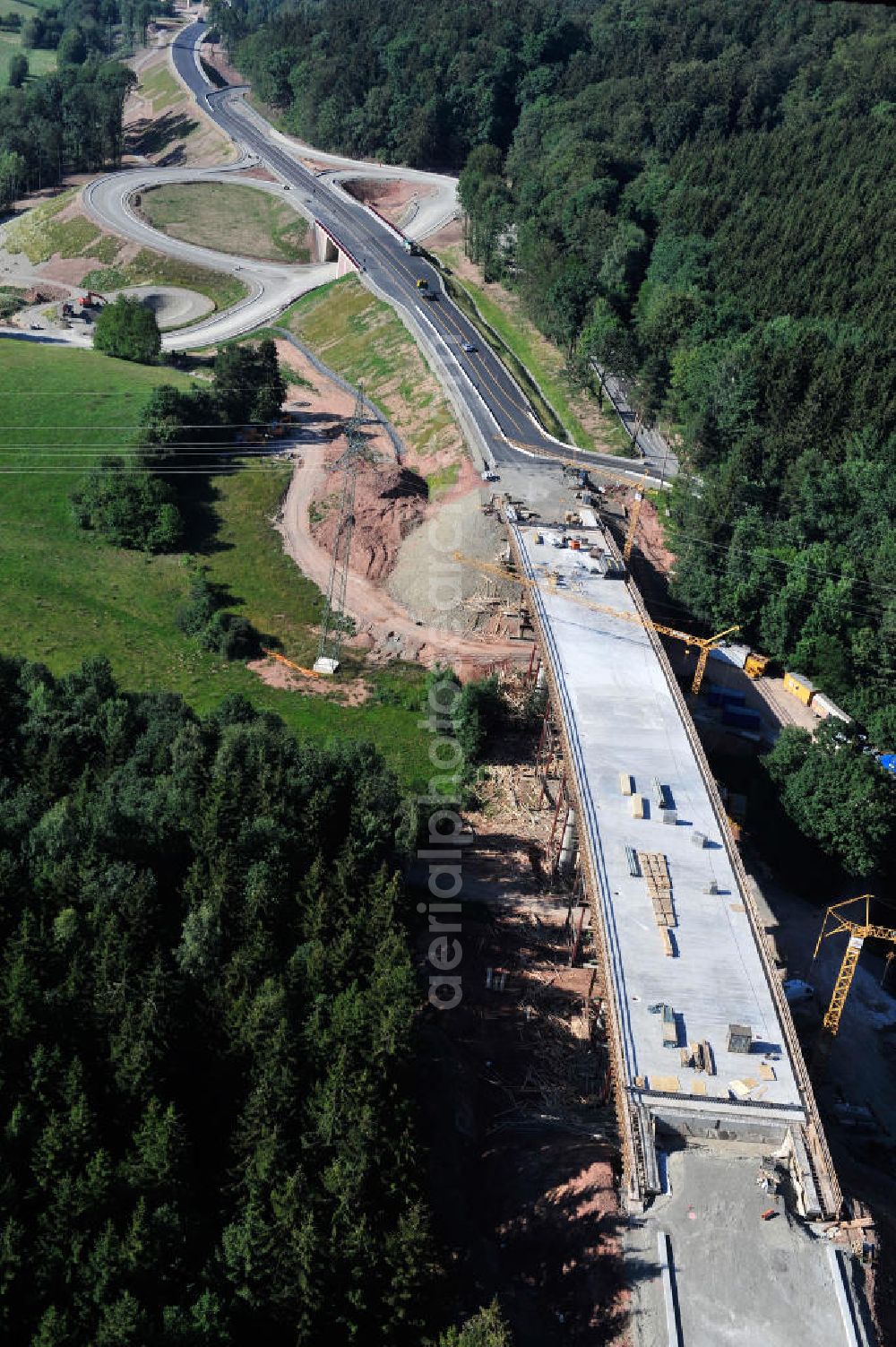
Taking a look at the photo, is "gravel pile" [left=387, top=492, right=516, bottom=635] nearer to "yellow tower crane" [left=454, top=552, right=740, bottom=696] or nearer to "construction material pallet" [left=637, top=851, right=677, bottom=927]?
"yellow tower crane" [left=454, top=552, right=740, bottom=696]

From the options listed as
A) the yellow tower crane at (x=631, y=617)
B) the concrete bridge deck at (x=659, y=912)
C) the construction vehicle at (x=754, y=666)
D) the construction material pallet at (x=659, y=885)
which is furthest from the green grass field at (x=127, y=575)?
the construction vehicle at (x=754, y=666)

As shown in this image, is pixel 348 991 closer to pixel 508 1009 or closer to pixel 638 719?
pixel 508 1009

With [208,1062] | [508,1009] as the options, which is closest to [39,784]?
[208,1062]

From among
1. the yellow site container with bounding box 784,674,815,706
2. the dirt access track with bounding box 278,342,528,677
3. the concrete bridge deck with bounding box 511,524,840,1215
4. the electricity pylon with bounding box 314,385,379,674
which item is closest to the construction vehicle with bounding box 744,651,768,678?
the yellow site container with bounding box 784,674,815,706

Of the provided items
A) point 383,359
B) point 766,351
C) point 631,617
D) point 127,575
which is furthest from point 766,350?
point 127,575

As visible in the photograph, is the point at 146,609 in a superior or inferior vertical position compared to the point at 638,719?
inferior

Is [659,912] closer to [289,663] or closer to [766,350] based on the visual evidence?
[289,663]

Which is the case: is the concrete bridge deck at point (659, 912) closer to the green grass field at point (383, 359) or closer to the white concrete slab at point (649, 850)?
the white concrete slab at point (649, 850)
